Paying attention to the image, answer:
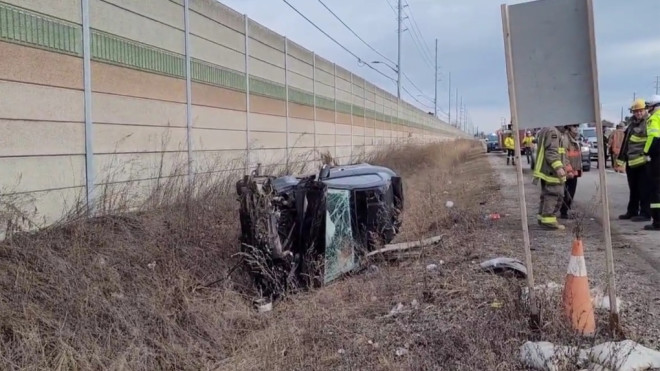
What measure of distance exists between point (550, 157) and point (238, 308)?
4.44 meters

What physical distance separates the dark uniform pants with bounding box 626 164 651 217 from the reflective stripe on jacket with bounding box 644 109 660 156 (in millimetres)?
287

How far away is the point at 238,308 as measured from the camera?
471 cm

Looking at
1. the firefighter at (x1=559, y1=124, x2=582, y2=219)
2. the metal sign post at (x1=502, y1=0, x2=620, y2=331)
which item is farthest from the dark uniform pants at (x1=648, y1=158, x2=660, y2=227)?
the metal sign post at (x1=502, y1=0, x2=620, y2=331)

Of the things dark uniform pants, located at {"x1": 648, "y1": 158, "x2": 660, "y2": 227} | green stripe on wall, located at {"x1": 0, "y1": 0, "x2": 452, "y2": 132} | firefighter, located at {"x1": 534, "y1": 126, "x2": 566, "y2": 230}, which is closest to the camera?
green stripe on wall, located at {"x1": 0, "y1": 0, "x2": 452, "y2": 132}

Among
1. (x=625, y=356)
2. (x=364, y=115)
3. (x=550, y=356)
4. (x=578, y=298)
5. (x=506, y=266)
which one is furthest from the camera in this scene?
(x=364, y=115)

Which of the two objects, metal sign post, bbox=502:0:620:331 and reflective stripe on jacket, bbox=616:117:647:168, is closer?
metal sign post, bbox=502:0:620:331

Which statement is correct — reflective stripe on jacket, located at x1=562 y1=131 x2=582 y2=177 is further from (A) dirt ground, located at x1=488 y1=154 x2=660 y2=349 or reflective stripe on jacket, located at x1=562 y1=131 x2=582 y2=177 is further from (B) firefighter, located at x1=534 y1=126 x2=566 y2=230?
(A) dirt ground, located at x1=488 y1=154 x2=660 y2=349

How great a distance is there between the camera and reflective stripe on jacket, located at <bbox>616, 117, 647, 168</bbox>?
290 inches

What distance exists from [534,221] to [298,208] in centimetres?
419

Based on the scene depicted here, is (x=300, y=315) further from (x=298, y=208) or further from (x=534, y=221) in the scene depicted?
(x=534, y=221)

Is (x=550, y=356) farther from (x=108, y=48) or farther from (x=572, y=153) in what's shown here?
(x=108, y=48)

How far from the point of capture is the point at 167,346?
3744mm

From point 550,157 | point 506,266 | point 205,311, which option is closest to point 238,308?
point 205,311

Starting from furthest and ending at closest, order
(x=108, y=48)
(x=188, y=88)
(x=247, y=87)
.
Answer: (x=247, y=87), (x=188, y=88), (x=108, y=48)
